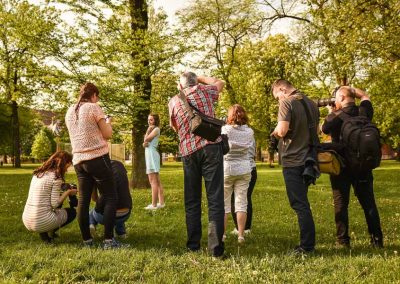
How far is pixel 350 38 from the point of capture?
15773 millimetres

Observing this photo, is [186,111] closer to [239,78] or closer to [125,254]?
[125,254]

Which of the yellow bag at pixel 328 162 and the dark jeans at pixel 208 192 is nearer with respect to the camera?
the dark jeans at pixel 208 192

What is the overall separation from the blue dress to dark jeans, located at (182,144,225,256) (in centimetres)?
423

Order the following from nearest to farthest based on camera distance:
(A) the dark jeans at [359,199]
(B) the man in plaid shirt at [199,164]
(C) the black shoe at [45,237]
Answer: (B) the man in plaid shirt at [199,164]
(A) the dark jeans at [359,199]
(C) the black shoe at [45,237]

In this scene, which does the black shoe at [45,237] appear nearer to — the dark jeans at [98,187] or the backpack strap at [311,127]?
the dark jeans at [98,187]

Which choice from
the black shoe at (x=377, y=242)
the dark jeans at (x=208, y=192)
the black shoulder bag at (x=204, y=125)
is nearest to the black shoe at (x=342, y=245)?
the black shoe at (x=377, y=242)

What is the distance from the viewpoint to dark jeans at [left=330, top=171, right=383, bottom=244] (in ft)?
19.0

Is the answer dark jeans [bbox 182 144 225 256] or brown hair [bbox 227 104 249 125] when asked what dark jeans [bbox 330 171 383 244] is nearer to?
brown hair [bbox 227 104 249 125]

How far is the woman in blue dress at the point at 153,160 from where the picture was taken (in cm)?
962

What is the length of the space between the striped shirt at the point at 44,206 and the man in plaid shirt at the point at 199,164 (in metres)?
2.03

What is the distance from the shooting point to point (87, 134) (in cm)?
570

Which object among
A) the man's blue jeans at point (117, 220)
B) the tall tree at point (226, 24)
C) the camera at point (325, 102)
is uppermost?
the tall tree at point (226, 24)

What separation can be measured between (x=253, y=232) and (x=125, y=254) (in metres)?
2.80

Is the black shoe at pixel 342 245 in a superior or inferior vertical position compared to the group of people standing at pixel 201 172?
inferior
